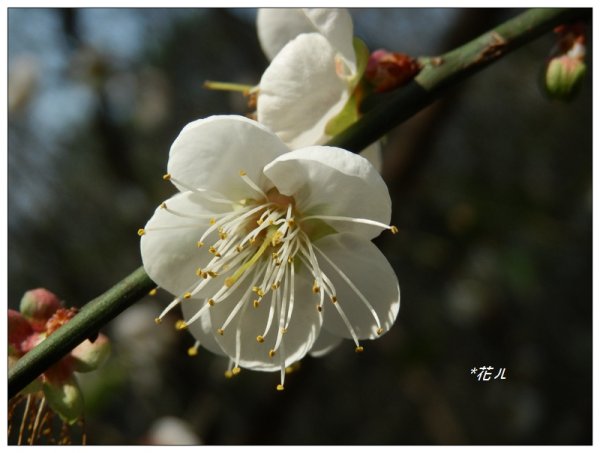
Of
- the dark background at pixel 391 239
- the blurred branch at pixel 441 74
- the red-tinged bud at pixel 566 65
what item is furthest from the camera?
the dark background at pixel 391 239

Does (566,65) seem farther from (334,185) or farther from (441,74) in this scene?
(334,185)

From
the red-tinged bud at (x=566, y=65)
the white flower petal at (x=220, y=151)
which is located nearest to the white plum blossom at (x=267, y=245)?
the white flower petal at (x=220, y=151)

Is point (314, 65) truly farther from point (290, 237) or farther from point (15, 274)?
point (15, 274)

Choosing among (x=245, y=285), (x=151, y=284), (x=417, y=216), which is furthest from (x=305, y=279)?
(x=417, y=216)

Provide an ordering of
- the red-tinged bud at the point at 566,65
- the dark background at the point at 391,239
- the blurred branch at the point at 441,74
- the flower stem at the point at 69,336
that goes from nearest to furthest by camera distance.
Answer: the flower stem at the point at 69,336
the blurred branch at the point at 441,74
the red-tinged bud at the point at 566,65
the dark background at the point at 391,239

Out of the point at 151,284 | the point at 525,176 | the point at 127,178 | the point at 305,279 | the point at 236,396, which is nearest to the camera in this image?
the point at 151,284

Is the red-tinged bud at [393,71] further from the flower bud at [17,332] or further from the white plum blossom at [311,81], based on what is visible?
the flower bud at [17,332]
